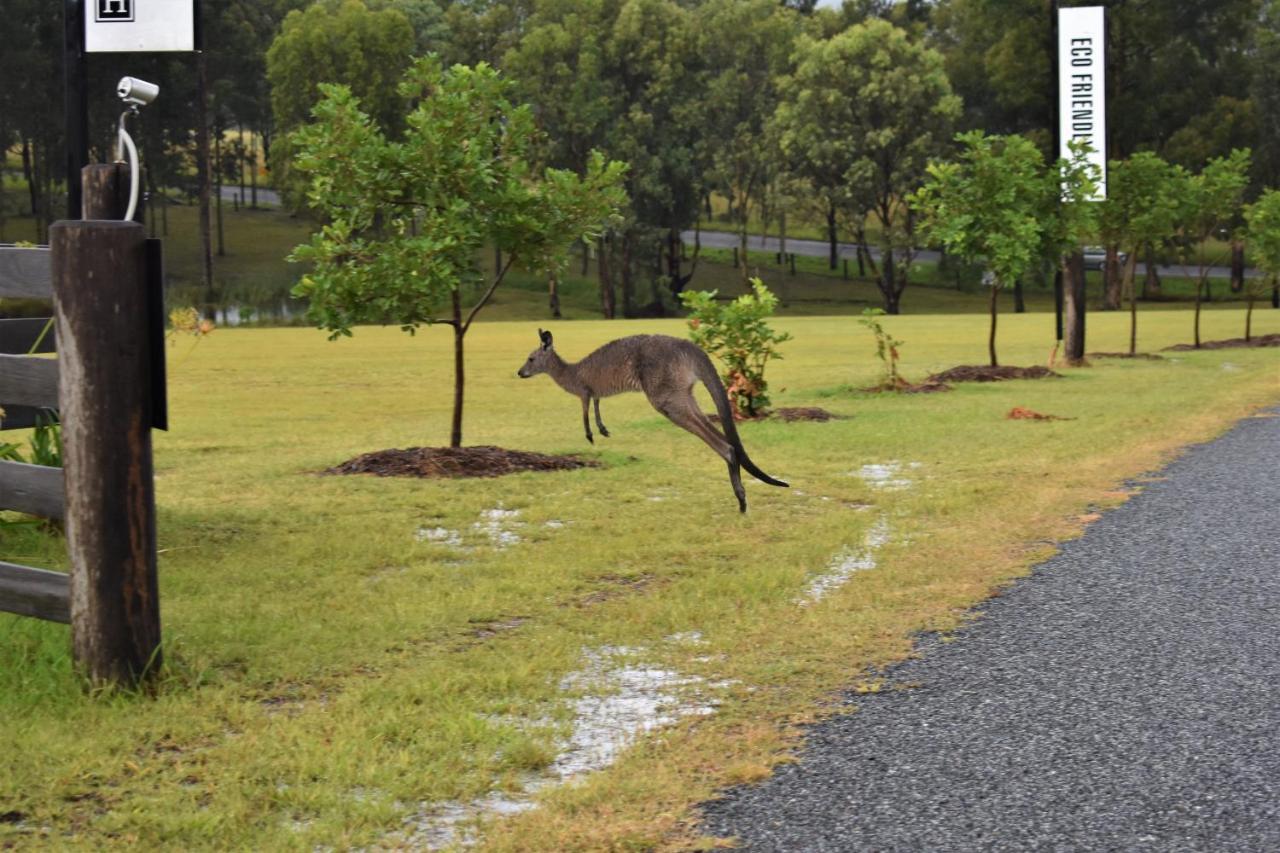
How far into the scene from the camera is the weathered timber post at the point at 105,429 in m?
6.23

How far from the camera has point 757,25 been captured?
3164 inches

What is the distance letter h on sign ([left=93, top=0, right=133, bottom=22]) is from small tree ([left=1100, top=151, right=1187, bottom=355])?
26471 mm

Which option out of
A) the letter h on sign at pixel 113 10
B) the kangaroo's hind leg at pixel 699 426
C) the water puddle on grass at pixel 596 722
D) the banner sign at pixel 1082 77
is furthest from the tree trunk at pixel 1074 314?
the water puddle on grass at pixel 596 722

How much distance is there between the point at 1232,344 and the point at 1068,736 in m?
37.8

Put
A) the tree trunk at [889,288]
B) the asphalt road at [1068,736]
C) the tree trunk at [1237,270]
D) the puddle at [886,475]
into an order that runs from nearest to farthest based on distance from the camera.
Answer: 1. the asphalt road at [1068,736]
2. the puddle at [886,475]
3. the tree trunk at [889,288]
4. the tree trunk at [1237,270]

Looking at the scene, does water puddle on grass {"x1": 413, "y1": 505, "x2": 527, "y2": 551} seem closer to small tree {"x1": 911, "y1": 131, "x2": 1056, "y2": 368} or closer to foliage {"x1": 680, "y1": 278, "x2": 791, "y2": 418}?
foliage {"x1": 680, "y1": 278, "x2": 791, "y2": 418}

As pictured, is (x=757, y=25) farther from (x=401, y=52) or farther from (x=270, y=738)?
(x=270, y=738)

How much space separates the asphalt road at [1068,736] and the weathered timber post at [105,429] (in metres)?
2.68

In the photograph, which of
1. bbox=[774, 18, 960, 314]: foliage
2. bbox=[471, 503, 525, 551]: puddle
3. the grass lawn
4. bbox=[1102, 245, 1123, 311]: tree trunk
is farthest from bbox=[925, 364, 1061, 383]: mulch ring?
bbox=[1102, 245, 1123, 311]: tree trunk

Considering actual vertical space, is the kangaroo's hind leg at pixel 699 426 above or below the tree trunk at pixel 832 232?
below

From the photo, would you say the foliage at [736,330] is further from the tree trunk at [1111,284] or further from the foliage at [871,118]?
the tree trunk at [1111,284]

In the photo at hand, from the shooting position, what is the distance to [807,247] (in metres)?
103

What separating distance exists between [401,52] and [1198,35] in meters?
44.0

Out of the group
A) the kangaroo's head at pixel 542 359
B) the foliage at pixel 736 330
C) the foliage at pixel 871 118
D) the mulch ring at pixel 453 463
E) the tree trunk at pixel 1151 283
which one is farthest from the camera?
the tree trunk at pixel 1151 283
